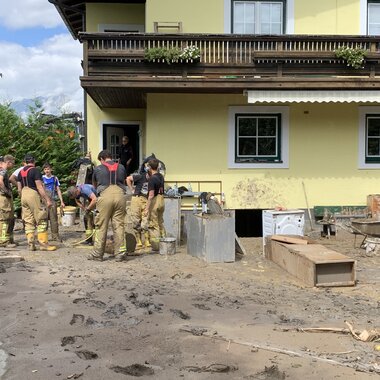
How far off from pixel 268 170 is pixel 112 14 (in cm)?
648

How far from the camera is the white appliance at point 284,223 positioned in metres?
10.3

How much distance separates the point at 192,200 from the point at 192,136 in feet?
5.19

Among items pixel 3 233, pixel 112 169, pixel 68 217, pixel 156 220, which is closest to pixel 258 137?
pixel 156 220

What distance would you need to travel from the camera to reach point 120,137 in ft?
52.6

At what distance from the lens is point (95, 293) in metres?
7.03

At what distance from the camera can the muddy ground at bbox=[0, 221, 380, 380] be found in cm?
462

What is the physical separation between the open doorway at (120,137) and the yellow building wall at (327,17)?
5522 mm

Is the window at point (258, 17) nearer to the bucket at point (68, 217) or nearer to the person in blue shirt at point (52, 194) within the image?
the person in blue shirt at point (52, 194)

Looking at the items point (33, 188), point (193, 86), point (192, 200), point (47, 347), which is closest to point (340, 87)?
point (193, 86)

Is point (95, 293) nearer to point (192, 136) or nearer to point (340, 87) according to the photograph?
point (192, 136)

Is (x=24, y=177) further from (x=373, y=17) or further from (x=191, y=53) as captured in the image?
(x=373, y=17)

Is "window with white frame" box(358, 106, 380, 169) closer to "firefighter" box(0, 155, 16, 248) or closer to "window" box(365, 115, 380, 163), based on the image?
"window" box(365, 115, 380, 163)

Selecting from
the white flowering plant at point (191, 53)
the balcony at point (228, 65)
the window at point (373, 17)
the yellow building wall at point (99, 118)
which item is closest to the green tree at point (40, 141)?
the yellow building wall at point (99, 118)

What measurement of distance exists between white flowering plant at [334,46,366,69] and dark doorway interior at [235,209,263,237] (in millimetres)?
4475
